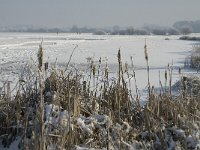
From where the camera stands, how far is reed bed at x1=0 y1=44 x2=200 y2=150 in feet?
12.5

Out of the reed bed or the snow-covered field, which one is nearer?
the reed bed

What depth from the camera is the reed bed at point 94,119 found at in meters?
3.80

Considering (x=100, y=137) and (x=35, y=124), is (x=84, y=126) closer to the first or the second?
(x=100, y=137)

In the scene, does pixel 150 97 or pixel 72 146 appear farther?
pixel 150 97

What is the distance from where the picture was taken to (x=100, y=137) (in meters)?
3.96

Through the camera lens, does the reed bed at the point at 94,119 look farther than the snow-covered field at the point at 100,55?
No

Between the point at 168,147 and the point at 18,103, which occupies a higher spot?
the point at 18,103

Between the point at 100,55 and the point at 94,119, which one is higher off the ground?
the point at 94,119

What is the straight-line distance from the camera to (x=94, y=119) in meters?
4.08

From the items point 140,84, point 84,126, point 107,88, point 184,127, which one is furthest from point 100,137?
point 140,84

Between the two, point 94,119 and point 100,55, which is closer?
point 94,119

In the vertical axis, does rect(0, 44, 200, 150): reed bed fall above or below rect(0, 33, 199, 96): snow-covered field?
above

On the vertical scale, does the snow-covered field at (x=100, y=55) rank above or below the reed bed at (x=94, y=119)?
below

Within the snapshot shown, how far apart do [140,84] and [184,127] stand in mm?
7654
